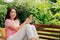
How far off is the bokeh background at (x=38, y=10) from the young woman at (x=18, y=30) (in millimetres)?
2003

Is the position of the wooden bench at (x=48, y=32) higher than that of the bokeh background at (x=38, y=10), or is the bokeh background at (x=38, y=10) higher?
the bokeh background at (x=38, y=10)

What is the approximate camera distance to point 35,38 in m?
2.35

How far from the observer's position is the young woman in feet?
7.75

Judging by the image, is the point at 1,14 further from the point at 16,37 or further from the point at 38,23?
the point at 16,37

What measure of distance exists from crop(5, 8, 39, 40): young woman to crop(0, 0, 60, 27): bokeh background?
2.00 meters

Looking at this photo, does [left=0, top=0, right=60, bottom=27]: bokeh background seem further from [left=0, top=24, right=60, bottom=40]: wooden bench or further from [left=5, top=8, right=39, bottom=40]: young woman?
[left=5, top=8, right=39, bottom=40]: young woman

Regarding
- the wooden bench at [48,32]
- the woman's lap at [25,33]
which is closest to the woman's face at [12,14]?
the woman's lap at [25,33]

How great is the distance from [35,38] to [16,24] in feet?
1.68

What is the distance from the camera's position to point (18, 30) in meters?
2.58

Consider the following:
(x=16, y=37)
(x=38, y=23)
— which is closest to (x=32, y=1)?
(x=38, y=23)

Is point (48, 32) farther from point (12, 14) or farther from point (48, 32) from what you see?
point (12, 14)

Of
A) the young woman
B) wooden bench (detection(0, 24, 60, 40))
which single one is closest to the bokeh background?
wooden bench (detection(0, 24, 60, 40))

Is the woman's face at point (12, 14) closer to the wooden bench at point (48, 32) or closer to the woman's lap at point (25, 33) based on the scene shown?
the woman's lap at point (25, 33)

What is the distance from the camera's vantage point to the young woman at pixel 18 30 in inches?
93.0
